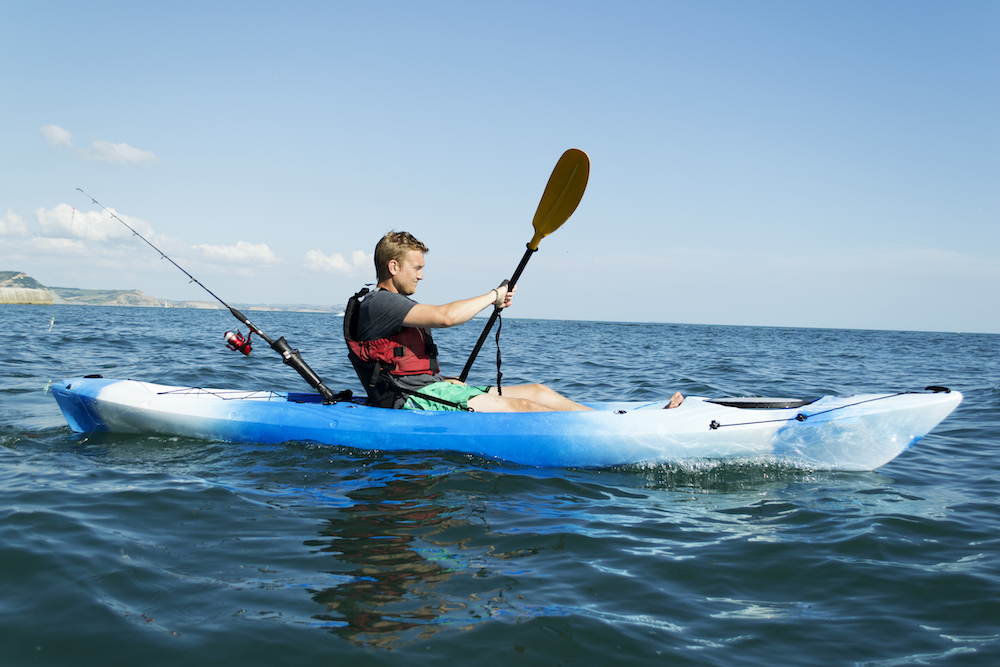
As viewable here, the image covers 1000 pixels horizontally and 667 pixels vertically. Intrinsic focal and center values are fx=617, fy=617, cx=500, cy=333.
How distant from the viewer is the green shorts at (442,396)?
4.71 metres

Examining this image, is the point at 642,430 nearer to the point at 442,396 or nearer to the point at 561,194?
the point at 442,396

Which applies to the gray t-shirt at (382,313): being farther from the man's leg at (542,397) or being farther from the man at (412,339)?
the man's leg at (542,397)

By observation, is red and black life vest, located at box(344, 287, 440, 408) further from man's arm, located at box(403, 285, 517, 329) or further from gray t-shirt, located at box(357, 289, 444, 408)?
man's arm, located at box(403, 285, 517, 329)

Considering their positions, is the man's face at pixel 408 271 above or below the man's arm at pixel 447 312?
above

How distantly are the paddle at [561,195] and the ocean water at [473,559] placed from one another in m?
1.91

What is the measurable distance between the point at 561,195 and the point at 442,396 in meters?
1.95

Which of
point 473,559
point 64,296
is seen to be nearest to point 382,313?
point 473,559

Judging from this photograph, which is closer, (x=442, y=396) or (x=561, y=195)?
(x=442, y=396)

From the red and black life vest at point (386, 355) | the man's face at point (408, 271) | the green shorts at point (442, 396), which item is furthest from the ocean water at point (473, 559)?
the man's face at point (408, 271)

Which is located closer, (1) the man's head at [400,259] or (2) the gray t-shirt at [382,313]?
(2) the gray t-shirt at [382,313]

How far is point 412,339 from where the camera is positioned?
459cm

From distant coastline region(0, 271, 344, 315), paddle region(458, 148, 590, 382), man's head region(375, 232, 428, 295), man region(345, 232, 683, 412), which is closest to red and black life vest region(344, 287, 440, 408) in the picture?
man region(345, 232, 683, 412)

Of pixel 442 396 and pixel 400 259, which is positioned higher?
pixel 400 259

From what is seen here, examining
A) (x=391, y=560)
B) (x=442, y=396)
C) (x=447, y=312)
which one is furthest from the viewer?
(x=442, y=396)
